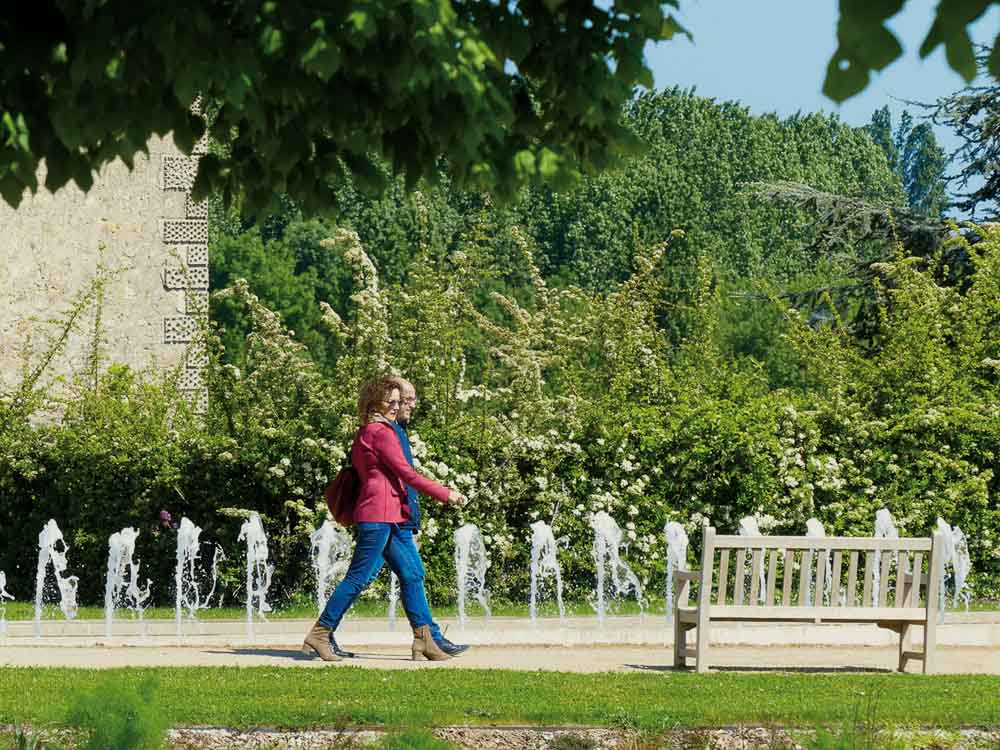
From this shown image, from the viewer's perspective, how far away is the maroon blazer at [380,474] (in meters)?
9.98

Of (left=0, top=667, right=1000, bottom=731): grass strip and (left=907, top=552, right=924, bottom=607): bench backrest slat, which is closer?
(left=0, top=667, right=1000, bottom=731): grass strip

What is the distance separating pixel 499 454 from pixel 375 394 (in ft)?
16.6

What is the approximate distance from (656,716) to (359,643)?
15.5ft

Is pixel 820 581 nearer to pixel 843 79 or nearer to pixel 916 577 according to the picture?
pixel 916 577

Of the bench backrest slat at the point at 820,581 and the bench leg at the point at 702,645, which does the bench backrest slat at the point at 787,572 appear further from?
the bench leg at the point at 702,645

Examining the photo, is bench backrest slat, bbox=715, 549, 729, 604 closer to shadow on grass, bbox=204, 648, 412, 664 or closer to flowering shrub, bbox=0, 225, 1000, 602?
shadow on grass, bbox=204, 648, 412, 664

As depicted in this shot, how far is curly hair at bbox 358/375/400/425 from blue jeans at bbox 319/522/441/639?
64 centimetres

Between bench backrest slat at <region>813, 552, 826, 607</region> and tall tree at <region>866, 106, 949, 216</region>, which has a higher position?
tall tree at <region>866, 106, 949, 216</region>

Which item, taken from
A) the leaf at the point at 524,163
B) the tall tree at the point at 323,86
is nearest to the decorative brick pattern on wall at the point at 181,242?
the tall tree at the point at 323,86

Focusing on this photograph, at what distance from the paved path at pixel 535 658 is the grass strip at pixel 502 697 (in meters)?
0.74

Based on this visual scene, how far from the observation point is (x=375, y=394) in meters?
10.2

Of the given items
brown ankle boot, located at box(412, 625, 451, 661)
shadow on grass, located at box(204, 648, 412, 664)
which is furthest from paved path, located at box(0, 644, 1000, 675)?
brown ankle boot, located at box(412, 625, 451, 661)

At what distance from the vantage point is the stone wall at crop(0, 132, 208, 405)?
1998 cm

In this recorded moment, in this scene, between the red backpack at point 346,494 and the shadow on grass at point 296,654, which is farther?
the shadow on grass at point 296,654
